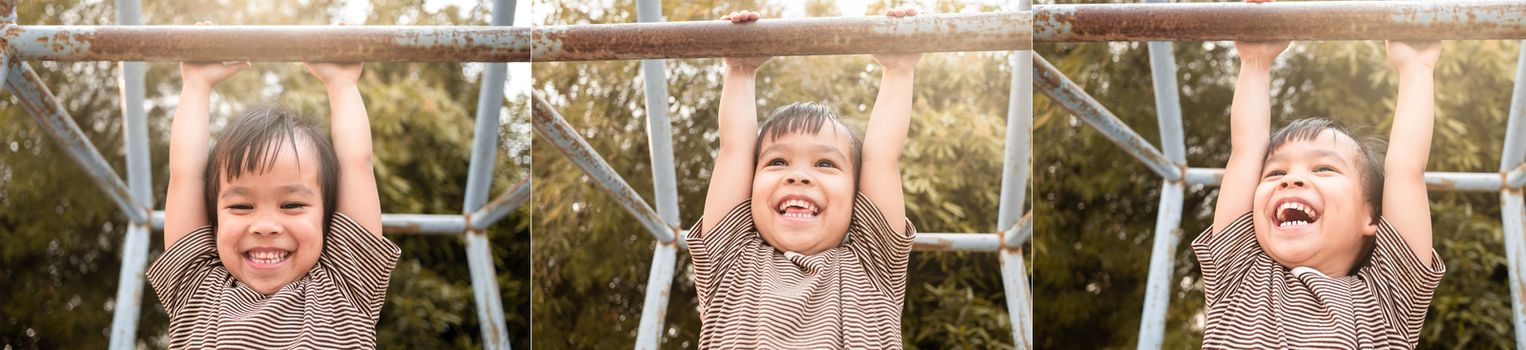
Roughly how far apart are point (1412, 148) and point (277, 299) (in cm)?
161

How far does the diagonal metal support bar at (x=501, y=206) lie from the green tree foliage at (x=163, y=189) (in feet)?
0.10

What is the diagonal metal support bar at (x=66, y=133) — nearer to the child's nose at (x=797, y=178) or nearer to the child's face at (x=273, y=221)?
the child's face at (x=273, y=221)

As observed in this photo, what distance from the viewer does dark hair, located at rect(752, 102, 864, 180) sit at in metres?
1.91

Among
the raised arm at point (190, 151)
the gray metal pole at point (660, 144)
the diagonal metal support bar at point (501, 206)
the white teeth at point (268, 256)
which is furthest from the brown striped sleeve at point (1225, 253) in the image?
the raised arm at point (190, 151)

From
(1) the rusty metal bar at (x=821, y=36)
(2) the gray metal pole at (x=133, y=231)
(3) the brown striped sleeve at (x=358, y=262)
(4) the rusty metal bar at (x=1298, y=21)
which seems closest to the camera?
(4) the rusty metal bar at (x=1298, y=21)

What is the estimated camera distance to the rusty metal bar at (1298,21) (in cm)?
174

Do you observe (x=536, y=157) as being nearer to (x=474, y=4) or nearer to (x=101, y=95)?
(x=474, y=4)

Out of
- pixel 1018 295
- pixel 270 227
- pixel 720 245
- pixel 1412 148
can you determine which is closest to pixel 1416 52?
pixel 1412 148

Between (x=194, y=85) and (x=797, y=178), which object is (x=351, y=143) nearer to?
(x=194, y=85)

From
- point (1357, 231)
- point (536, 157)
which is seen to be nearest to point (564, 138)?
point (536, 157)

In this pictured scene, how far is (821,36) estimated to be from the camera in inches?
73.0

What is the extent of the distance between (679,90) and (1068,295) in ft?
2.25

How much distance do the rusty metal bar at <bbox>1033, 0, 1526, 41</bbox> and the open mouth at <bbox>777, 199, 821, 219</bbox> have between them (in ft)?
1.43

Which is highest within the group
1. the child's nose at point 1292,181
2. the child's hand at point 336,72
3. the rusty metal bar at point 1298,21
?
the rusty metal bar at point 1298,21
